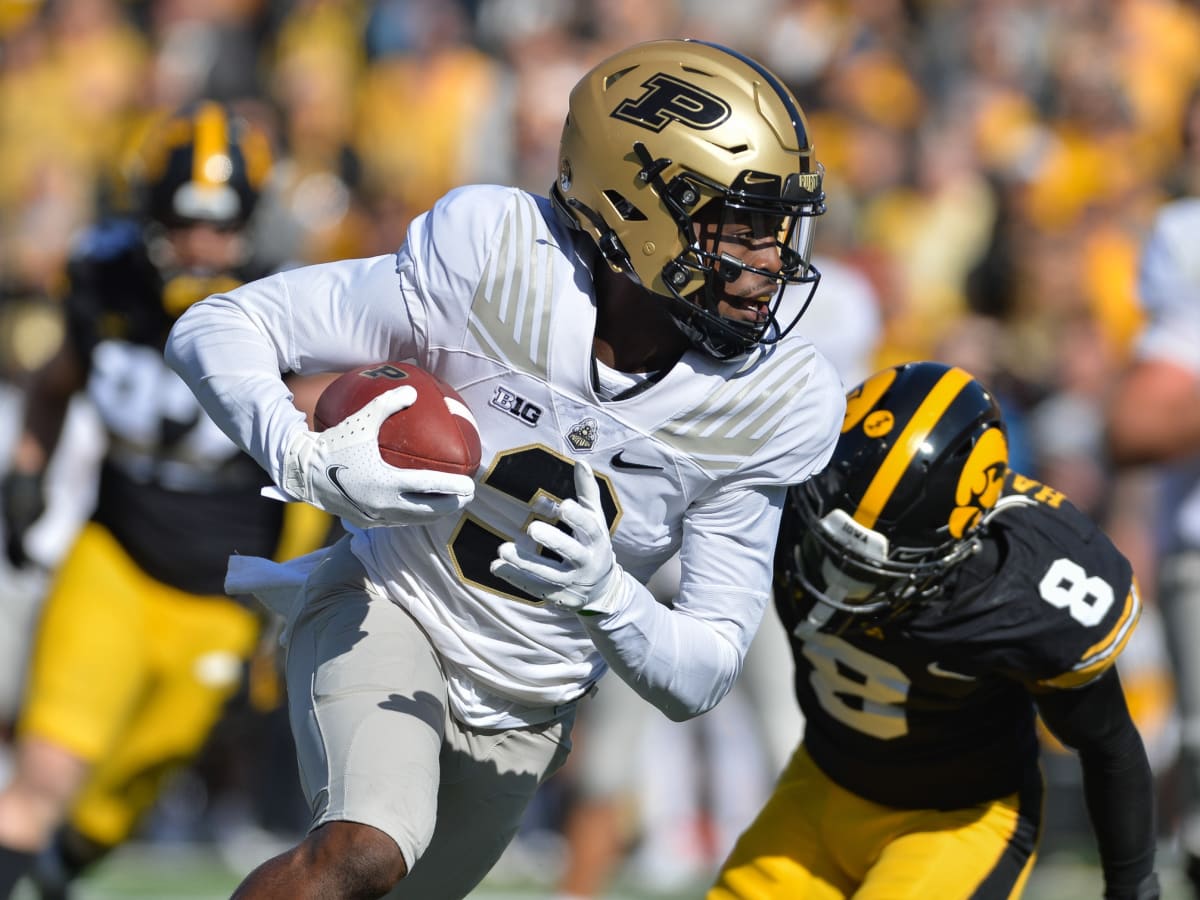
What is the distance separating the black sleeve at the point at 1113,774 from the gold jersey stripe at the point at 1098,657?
0.04 m

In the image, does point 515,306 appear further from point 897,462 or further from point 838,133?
point 838,133

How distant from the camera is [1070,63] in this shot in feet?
26.8

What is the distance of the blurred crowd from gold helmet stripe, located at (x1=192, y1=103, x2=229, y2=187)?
2.04 m

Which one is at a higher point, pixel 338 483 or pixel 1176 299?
pixel 338 483

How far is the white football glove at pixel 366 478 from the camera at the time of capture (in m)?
2.70

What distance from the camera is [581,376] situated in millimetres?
2939

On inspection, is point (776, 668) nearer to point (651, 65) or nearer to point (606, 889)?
point (606, 889)

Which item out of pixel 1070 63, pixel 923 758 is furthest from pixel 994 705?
pixel 1070 63

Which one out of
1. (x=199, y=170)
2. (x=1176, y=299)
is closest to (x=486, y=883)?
(x=199, y=170)

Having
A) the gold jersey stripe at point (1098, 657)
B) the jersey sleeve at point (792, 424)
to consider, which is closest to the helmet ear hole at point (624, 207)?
the jersey sleeve at point (792, 424)

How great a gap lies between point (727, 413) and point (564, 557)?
1.48ft

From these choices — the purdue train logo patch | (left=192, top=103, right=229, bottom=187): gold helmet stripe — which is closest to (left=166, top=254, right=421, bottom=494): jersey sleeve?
the purdue train logo patch

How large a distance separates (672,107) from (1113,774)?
4.89 ft

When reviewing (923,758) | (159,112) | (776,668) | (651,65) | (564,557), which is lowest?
(159,112)
